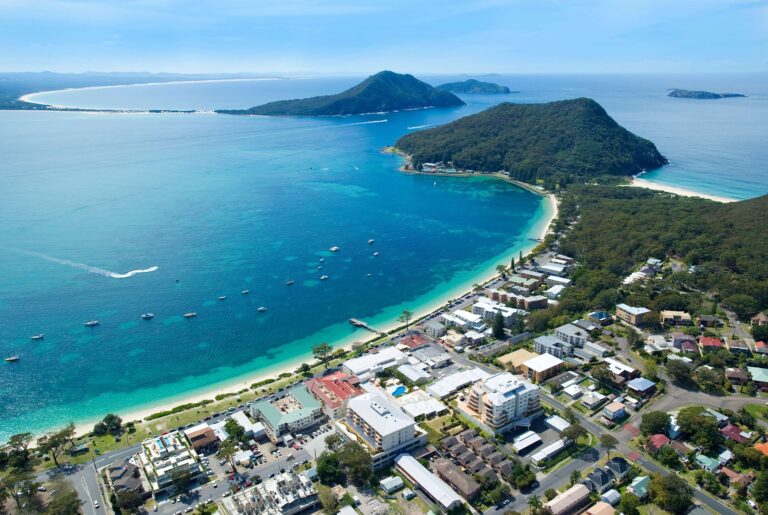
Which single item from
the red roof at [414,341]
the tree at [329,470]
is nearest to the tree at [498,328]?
the red roof at [414,341]

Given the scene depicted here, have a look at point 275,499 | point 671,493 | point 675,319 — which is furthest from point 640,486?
point 675,319

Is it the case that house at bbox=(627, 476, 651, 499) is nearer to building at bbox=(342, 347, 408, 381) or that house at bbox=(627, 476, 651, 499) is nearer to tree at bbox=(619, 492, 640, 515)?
tree at bbox=(619, 492, 640, 515)

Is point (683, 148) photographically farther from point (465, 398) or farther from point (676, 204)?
point (465, 398)

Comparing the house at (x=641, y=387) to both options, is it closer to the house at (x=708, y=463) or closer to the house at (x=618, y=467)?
the house at (x=708, y=463)

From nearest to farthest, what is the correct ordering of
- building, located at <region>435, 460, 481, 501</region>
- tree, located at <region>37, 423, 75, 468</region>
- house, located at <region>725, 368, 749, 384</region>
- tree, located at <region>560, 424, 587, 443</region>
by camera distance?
building, located at <region>435, 460, 481, 501</region> < tree, located at <region>37, 423, 75, 468</region> < tree, located at <region>560, 424, 587, 443</region> < house, located at <region>725, 368, 749, 384</region>

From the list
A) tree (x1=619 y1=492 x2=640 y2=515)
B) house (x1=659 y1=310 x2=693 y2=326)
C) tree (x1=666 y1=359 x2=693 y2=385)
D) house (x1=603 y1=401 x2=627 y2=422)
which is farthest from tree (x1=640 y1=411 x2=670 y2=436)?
house (x1=659 y1=310 x2=693 y2=326)

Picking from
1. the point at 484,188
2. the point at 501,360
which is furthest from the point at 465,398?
the point at 484,188
